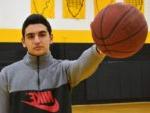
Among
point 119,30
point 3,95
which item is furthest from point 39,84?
point 119,30

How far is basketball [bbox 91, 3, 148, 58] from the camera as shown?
4.94ft

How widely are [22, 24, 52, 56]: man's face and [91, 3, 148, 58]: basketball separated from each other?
0.80ft

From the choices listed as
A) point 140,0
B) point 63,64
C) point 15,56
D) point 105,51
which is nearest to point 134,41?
point 105,51

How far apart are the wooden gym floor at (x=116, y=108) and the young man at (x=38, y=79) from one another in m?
2.44

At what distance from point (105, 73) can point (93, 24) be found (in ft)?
9.33

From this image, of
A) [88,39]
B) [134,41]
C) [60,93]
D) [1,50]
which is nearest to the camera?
[134,41]

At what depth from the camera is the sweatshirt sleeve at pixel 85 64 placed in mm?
1538

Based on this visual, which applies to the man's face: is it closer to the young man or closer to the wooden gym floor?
the young man

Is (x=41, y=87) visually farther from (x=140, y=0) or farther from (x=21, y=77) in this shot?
(x=140, y=0)

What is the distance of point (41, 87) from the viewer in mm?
1648

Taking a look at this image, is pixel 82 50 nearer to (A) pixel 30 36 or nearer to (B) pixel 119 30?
(A) pixel 30 36

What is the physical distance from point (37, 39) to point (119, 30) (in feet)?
1.25

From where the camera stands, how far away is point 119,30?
1.51m

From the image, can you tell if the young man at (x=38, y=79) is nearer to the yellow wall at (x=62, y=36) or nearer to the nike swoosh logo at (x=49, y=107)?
the nike swoosh logo at (x=49, y=107)
